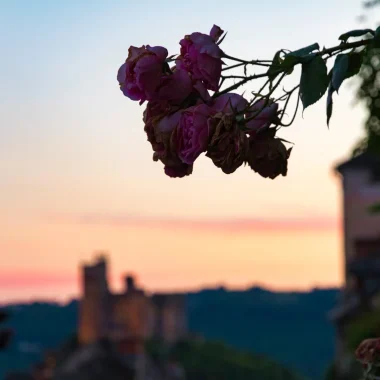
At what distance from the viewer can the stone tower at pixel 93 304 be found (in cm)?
9956

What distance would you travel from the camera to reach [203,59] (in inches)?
116

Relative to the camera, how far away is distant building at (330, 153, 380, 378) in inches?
1578

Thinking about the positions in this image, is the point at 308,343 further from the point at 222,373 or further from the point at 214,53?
the point at 214,53

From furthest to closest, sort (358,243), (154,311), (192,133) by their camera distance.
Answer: (154,311) < (358,243) < (192,133)

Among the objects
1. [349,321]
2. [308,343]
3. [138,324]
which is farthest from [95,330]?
[349,321]

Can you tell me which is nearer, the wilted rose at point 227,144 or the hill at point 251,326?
the wilted rose at point 227,144

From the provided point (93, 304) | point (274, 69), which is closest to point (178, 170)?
point (274, 69)

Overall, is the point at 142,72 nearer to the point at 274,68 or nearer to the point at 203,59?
the point at 203,59

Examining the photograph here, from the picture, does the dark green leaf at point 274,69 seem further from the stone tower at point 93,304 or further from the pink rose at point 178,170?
the stone tower at point 93,304

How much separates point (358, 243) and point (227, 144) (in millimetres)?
47886

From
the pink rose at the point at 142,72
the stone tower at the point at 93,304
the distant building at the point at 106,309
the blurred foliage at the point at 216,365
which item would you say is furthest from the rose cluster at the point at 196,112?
the blurred foliage at the point at 216,365

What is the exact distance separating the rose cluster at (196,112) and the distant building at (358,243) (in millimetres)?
33308

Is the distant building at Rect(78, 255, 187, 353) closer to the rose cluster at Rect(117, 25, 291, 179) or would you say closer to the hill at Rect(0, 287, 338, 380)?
the hill at Rect(0, 287, 338, 380)

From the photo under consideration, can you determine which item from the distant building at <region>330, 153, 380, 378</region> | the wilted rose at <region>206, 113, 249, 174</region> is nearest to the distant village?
the distant building at <region>330, 153, 380, 378</region>
